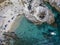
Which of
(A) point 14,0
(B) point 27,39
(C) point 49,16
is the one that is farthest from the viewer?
(A) point 14,0

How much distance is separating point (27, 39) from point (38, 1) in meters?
0.44

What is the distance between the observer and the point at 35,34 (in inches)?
64.3

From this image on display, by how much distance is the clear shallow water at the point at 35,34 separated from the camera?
1584mm

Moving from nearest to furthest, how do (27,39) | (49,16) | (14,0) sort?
(27,39) < (49,16) < (14,0)

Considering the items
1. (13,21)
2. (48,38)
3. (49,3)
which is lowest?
(48,38)

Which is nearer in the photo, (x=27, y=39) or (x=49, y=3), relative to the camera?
(x=27, y=39)

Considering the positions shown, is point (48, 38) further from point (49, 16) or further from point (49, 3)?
point (49, 3)

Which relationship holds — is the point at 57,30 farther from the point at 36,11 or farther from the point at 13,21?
the point at 13,21

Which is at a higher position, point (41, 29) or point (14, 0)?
point (14, 0)

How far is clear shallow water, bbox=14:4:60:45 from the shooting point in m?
1.58

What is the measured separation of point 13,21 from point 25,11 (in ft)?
0.56

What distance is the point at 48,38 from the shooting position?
5.30 ft

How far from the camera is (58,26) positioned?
1.70 meters

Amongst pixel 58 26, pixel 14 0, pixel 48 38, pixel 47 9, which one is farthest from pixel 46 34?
pixel 14 0
